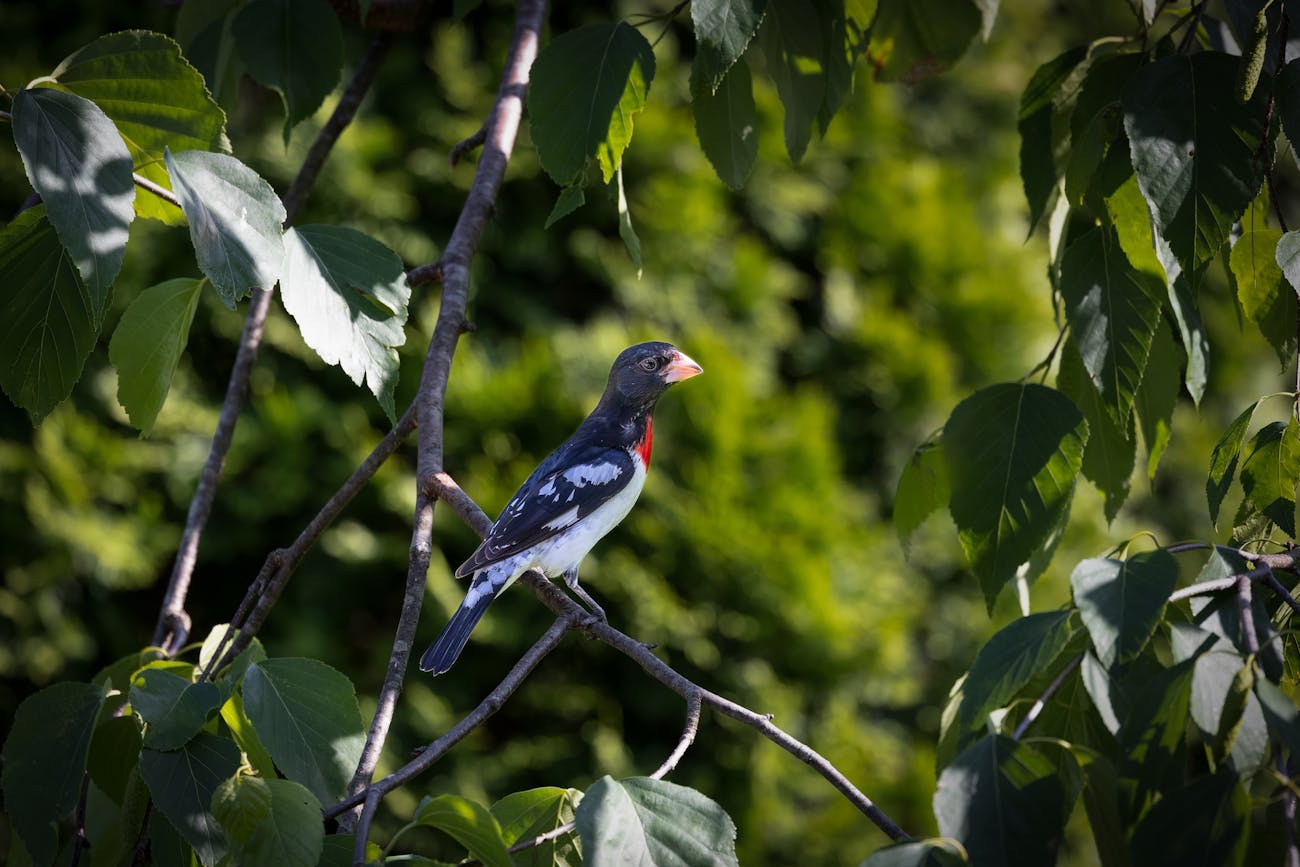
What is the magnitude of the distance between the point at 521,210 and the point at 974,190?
271 cm

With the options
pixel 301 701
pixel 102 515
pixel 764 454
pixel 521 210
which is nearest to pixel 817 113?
pixel 301 701

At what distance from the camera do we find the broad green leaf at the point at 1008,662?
52.5 inches

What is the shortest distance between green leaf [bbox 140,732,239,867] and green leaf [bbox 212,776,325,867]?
0.33 ft

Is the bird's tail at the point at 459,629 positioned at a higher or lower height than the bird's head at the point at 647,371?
lower

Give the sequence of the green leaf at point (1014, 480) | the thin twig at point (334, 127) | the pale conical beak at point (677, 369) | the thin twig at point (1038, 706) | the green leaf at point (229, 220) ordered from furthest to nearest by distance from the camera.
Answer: the pale conical beak at point (677, 369) < the thin twig at point (334, 127) < the green leaf at point (1014, 480) < the green leaf at point (229, 220) < the thin twig at point (1038, 706)

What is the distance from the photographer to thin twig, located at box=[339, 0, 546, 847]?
1594mm

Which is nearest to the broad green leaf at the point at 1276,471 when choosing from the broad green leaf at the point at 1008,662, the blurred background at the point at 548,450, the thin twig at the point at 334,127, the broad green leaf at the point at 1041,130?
the broad green leaf at the point at 1008,662

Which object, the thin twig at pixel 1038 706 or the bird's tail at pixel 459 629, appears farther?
the bird's tail at pixel 459 629

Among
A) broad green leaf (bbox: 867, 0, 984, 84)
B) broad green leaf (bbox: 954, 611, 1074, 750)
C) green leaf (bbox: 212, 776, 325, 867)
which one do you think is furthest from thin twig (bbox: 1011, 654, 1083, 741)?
broad green leaf (bbox: 867, 0, 984, 84)

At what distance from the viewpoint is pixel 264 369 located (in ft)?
15.4

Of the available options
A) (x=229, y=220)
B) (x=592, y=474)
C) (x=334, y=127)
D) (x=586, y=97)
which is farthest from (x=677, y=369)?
(x=229, y=220)

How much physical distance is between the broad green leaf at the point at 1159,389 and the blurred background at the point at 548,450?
7.65ft

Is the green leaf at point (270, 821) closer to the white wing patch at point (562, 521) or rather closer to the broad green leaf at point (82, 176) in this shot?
the broad green leaf at point (82, 176)

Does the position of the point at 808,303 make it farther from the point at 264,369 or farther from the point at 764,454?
the point at 264,369
